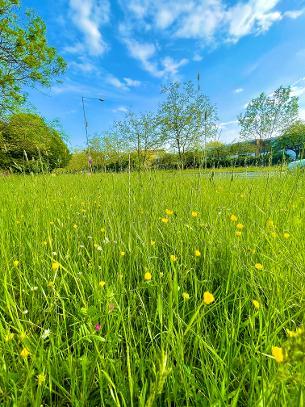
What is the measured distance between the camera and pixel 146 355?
2.63 feet

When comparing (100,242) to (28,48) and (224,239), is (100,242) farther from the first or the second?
(28,48)

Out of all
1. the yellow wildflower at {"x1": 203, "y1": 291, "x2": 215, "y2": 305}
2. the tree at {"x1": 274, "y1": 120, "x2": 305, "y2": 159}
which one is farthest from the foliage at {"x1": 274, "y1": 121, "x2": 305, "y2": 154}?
the yellow wildflower at {"x1": 203, "y1": 291, "x2": 215, "y2": 305}

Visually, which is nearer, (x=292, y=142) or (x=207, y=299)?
(x=207, y=299)

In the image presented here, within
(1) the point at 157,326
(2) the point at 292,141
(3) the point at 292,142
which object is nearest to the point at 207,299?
(1) the point at 157,326

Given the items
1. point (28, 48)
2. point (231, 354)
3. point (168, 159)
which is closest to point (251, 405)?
point (231, 354)

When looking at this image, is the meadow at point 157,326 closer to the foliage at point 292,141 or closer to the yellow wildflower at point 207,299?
the yellow wildflower at point 207,299

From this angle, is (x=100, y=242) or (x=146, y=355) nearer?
(x=146, y=355)

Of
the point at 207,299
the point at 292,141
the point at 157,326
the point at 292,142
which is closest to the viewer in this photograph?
the point at 207,299

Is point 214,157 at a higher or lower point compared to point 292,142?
lower

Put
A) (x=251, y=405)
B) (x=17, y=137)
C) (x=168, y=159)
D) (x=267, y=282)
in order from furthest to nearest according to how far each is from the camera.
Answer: (x=17, y=137) → (x=168, y=159) → (x=267, y=282) → (x=251, y=405)

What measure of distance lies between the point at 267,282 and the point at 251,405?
560mm

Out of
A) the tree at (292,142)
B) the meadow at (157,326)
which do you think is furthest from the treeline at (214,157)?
the meadow at (157,326)

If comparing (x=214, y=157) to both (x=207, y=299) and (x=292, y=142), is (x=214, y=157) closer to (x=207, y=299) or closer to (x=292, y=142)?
(x=207, y=299)

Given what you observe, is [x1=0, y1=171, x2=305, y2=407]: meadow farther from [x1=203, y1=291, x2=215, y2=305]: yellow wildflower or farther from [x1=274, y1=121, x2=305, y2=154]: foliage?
[x1=274, y1=121, x2=305, y2=154]: foliage
